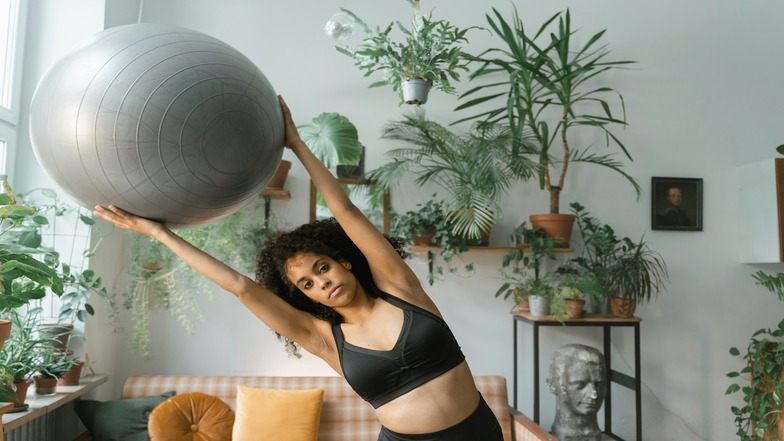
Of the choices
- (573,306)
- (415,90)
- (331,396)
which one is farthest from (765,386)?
(415,90)

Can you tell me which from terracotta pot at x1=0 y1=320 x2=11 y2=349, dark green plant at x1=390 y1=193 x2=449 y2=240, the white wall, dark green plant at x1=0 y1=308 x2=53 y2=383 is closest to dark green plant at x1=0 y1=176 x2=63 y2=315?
terracotta pot at x1=0 y1=320 x2=11 y2=349

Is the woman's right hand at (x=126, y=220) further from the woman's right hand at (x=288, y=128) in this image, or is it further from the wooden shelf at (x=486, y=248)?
the wooden shelf at (x=486, y=248)

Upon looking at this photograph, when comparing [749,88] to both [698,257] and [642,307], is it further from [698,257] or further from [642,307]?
[642,307]

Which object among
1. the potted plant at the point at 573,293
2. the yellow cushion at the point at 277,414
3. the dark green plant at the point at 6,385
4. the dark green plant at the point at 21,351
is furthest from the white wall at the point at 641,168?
the dark green plant at the point at 6,385

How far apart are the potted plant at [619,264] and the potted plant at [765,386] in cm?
51

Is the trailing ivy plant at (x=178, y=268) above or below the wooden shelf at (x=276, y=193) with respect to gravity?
below

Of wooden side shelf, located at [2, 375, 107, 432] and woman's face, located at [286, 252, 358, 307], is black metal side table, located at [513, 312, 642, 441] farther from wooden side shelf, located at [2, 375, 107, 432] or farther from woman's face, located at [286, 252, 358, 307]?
wooden side shelf, located at [2, 375, 107, 432]

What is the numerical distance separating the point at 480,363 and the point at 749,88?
2299 mm

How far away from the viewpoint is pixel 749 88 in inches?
153

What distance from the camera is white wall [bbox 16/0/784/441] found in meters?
3.56

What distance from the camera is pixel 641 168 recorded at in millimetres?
3764

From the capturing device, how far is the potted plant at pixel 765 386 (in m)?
3.25

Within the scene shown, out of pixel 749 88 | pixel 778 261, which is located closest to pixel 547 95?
pixel 749 88

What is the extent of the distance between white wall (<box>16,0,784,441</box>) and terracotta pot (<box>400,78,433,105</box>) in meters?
0.64
